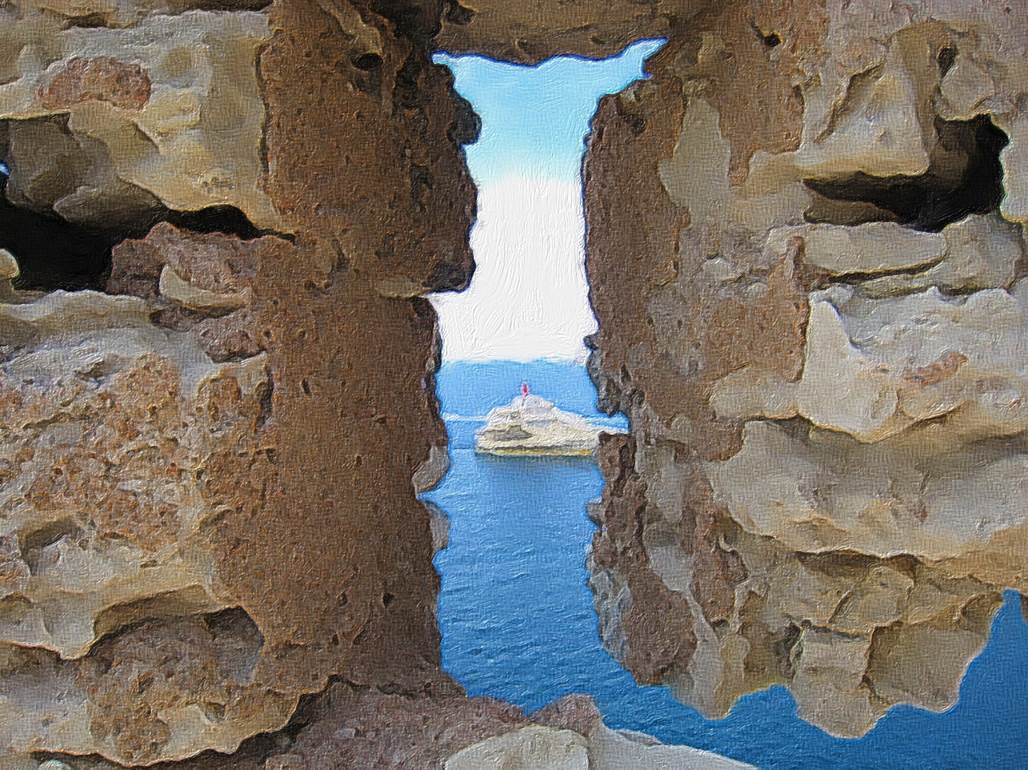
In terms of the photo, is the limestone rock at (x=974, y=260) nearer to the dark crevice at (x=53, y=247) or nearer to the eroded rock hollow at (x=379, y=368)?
the eroded rock hollow at (x=379, y=368)

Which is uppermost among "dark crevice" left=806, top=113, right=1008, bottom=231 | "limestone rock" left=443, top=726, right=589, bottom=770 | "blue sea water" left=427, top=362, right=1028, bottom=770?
"dark crevice" left=806, top=113, right=1008, bottom=231

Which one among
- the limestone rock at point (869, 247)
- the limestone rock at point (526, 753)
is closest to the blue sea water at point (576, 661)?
the limestone rock at point (869, 247)

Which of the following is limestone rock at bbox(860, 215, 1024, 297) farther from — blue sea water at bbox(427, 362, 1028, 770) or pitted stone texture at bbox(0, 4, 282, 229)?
blue sea water at bbox(427, 362, 1028, 770)

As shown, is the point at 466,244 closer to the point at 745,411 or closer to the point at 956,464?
the point at 745,411

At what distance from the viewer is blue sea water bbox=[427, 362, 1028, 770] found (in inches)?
116

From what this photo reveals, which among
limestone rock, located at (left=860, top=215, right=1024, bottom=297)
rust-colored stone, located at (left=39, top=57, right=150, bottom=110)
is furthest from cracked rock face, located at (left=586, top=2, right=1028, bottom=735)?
rust-colored stone, located at (left=39, top=57, right=150, bottom=110)

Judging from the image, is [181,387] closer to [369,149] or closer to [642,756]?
[369,149]

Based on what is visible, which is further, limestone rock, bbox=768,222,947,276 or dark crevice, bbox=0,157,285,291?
dark crevice, bbox=0,157,285,291

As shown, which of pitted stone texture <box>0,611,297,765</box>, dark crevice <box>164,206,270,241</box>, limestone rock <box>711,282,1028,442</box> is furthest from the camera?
dark crevice <box>164,206,270,241</box>

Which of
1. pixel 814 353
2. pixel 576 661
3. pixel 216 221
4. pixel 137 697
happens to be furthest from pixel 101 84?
pixel 576 661

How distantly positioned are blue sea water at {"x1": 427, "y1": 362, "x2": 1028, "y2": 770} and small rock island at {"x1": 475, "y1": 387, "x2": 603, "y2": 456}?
7.2 inches

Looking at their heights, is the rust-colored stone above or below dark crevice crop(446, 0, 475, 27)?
below

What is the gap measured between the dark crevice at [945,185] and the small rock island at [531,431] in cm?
225

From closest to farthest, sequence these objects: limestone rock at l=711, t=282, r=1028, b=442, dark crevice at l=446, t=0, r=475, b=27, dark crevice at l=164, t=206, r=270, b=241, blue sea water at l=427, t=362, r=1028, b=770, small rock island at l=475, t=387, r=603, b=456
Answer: limestone rock at l=711, t=282, r=1028, b=442 → dark crevice at l=164, t=206, r=270, b=241 → dark crevice at l=446, t=0, r=475, b=27 → blue sea water at l=427, t=362, r=1028, b=770 → small rock island at l=475, t=387, r=603, b=456
